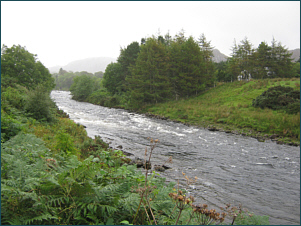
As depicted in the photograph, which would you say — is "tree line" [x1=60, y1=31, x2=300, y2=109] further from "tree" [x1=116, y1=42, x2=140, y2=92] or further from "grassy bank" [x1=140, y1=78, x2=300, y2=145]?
"grassy bank" [x1=140, y1=78, x2=300, y2=145]

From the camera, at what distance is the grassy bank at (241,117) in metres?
18.8

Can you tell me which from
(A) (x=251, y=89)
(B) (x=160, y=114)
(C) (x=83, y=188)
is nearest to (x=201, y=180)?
(C) (x=83, y=188)

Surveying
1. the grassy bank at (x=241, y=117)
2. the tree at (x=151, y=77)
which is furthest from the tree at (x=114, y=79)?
the grassy bank at (x=241, y=117)

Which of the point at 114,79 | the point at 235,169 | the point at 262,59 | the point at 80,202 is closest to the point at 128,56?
the point at 114,79

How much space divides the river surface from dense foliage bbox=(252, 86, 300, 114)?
28.7 feet

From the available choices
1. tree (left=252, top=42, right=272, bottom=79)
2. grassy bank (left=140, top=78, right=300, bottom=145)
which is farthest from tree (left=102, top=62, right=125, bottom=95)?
tree (left=252, top=42, right=272, bottom=79)

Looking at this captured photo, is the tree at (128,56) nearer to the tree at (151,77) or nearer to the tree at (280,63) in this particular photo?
the tree at (151,77)

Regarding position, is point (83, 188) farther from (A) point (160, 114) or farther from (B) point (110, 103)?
(B) point (110, 103)

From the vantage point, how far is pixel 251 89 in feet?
115

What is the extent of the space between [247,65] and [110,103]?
3440 cm

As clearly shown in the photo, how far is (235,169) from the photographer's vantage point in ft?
34.5

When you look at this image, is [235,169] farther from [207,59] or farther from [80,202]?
[207,59]

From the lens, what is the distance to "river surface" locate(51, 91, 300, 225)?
7.09 metres

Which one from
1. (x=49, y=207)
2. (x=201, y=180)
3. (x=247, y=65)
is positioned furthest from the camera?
(x=247, y=65)
